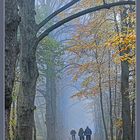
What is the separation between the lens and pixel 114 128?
3.85 feet

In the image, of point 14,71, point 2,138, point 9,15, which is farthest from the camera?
point 14,71

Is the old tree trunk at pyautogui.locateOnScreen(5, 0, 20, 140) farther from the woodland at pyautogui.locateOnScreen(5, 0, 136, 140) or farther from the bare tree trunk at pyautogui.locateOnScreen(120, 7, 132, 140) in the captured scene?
the bare tree trunk at pyautogui.locateOnScreen(120, 7, 132, 140)

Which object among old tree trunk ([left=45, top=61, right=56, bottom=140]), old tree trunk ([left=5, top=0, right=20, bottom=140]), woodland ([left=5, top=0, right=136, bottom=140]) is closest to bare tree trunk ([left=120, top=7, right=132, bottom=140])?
woodland ([left=5, top=0, right=136, bottom=140])

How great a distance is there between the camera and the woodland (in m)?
1.15

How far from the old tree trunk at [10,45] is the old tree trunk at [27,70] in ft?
0.32

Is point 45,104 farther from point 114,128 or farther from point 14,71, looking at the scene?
point 114,128

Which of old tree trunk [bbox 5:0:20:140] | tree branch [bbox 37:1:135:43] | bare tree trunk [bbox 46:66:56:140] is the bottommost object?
bare tree trunk [bbox 46:66:56:140]

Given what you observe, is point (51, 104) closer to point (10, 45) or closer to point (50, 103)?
point (50, 103)

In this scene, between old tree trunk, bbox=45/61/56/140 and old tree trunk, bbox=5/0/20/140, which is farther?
old tree trunk, bbox=45/61/56/140

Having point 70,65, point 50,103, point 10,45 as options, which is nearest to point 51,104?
point 50,103

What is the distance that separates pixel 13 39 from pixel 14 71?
0.45 ft

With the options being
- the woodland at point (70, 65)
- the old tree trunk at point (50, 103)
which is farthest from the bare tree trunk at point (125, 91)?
the old tree trunk at point (50, 103)

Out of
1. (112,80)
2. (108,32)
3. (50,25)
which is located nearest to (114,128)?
(112,80)

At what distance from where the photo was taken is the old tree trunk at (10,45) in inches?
39.0
